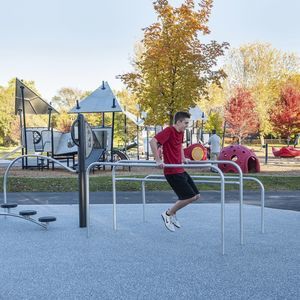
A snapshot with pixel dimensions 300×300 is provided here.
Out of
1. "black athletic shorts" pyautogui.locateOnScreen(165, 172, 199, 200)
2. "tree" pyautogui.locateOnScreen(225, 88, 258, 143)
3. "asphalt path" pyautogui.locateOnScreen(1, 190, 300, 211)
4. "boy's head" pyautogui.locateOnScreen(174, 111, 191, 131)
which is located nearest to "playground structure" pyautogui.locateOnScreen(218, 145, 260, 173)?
"asphalt path" pyautogui.locateOnScreen(1, 190, 300, 211)

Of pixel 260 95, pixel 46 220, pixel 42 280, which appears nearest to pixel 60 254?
pixel 42 280

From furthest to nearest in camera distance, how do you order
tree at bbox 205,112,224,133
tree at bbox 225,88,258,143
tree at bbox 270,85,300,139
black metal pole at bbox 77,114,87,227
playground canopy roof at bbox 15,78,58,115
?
tree at bbox 205,112,224,133 → tree at bbox 225,88,258,143 → tree at bbox 270,85,300,139 → playground canopy roof at bbox 15,78,58,115 → black metal pole at bbox 77,114,87,227

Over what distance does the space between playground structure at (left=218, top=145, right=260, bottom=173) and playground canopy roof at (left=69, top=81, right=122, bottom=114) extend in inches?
165

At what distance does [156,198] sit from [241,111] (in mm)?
26201

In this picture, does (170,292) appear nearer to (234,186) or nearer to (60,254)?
(60,254)

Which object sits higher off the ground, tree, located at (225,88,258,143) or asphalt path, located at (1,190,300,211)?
tree, located at (225,88,258,143)

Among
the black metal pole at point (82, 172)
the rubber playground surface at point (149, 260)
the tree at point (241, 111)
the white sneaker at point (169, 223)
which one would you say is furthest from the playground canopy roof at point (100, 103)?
the tree at point (241, 111)

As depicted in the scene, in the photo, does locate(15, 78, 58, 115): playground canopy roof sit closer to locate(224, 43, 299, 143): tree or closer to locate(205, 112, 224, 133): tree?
locate(205, 112, 224, 133): tree

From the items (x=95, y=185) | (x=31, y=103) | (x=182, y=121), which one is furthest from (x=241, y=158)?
(x=182, y=121)

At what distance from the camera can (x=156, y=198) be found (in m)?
9.06

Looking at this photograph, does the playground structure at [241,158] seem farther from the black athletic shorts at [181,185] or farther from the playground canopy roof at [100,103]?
the black athletic shorts at [181,185]

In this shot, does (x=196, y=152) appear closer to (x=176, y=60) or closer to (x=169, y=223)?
(x=176, y=60)

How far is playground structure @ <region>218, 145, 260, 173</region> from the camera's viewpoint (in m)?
14.3

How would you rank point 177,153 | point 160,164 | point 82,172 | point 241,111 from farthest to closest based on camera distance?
point 241,111 → point 82,172 → point 177,153 → point 160,164
